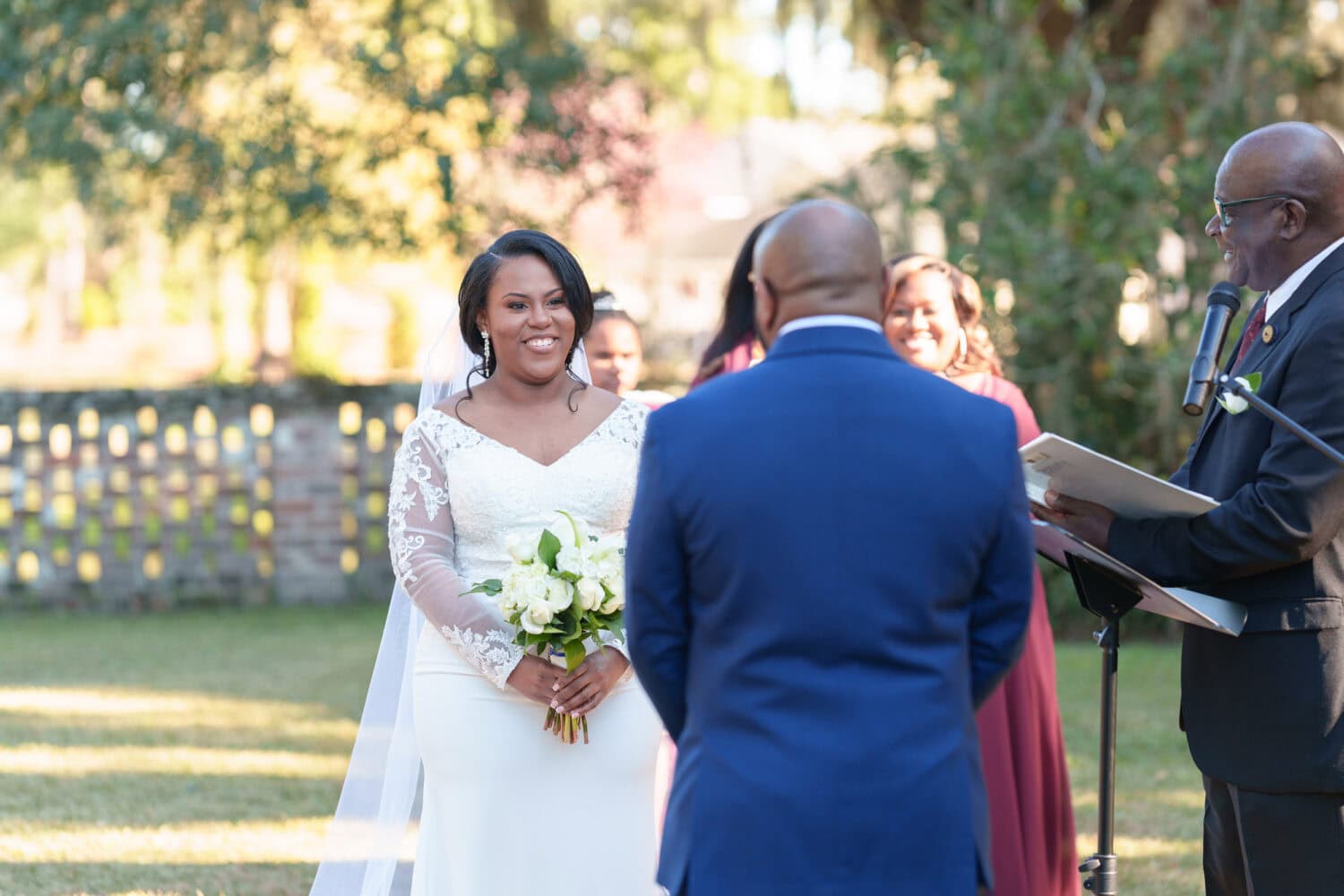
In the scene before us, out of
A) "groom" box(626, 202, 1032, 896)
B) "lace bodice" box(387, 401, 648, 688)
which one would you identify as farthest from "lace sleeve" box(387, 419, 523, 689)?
"groom" box(626, 202, 1032, 896)

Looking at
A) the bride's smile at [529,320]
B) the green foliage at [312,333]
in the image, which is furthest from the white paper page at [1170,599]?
the green foliage at [312,333]

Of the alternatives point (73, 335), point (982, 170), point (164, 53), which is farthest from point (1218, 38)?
point (73, 335)

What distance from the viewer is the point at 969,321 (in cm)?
→ 525

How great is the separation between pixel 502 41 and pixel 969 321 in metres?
8.59

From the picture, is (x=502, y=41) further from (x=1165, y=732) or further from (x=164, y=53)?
(x=1165, y=732)

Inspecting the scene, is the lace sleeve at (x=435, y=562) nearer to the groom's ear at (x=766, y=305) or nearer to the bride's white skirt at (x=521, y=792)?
the bride's white skirt at (x=521, y=792)

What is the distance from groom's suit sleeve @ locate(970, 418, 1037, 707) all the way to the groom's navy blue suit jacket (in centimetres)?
2

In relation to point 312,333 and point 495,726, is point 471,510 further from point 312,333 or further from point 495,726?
point 312,333

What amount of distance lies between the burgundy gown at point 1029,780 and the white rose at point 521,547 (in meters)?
1.49

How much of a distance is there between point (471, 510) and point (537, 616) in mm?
522

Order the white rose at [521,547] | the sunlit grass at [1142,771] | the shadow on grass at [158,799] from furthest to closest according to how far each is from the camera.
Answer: the shadow on grass at [158,799], the sunlit grass at [1142,771], the white rose at [521,547]

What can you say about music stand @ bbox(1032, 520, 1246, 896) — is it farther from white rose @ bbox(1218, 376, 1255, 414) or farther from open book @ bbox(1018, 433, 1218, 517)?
white rose @ bbox(1218, 376, 1255, 414)

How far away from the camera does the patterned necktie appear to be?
3953 millimetres

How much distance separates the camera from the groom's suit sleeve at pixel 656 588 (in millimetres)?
2715
